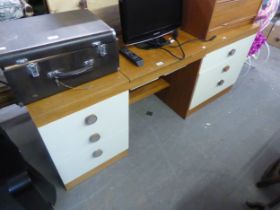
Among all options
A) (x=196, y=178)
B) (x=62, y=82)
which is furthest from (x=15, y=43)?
(x=196, y=178)

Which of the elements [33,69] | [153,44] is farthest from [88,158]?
[153,44]

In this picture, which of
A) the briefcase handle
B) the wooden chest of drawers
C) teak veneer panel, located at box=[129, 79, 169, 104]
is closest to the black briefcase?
the briefcase handle

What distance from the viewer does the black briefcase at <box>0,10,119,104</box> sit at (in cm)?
71

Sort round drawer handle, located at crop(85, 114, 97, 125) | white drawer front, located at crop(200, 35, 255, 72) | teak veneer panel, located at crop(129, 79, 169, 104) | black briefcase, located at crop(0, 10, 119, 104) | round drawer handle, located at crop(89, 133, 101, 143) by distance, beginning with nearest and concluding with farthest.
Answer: black briefcase, located at crop(0, 10, 119, 104), round drawer handle, located at crop(85, 114, 97, 125), round drawer handle, located at crop(89, 133, 101, 143), white drawer front, located at crop(200, 35, 255, 72), teak veneer panel, located at crop(129, 79, 169, 104)

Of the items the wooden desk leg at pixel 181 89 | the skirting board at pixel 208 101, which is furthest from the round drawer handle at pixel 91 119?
the skirting board at pixel 208 101

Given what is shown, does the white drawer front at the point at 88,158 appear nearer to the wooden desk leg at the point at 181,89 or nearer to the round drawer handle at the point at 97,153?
the round drawer handle at the point at 97,153

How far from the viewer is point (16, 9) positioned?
96cm

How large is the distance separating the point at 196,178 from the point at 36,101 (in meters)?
1.06

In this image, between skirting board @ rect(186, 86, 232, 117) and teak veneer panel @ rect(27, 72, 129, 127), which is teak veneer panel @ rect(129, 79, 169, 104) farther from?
teak veneer panel @ rect(27, 72, 129, 127)

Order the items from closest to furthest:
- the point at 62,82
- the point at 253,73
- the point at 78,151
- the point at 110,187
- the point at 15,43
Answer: the point at 15,43
the point at 62,82
the point at 78,151
the point at 110,187
the point at 253,73

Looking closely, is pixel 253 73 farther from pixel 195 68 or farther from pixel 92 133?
pixel 92 133

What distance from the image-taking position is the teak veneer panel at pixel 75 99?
2.60 ft

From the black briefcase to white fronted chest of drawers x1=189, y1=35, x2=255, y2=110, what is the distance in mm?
729

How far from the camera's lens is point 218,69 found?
1.51 metres
